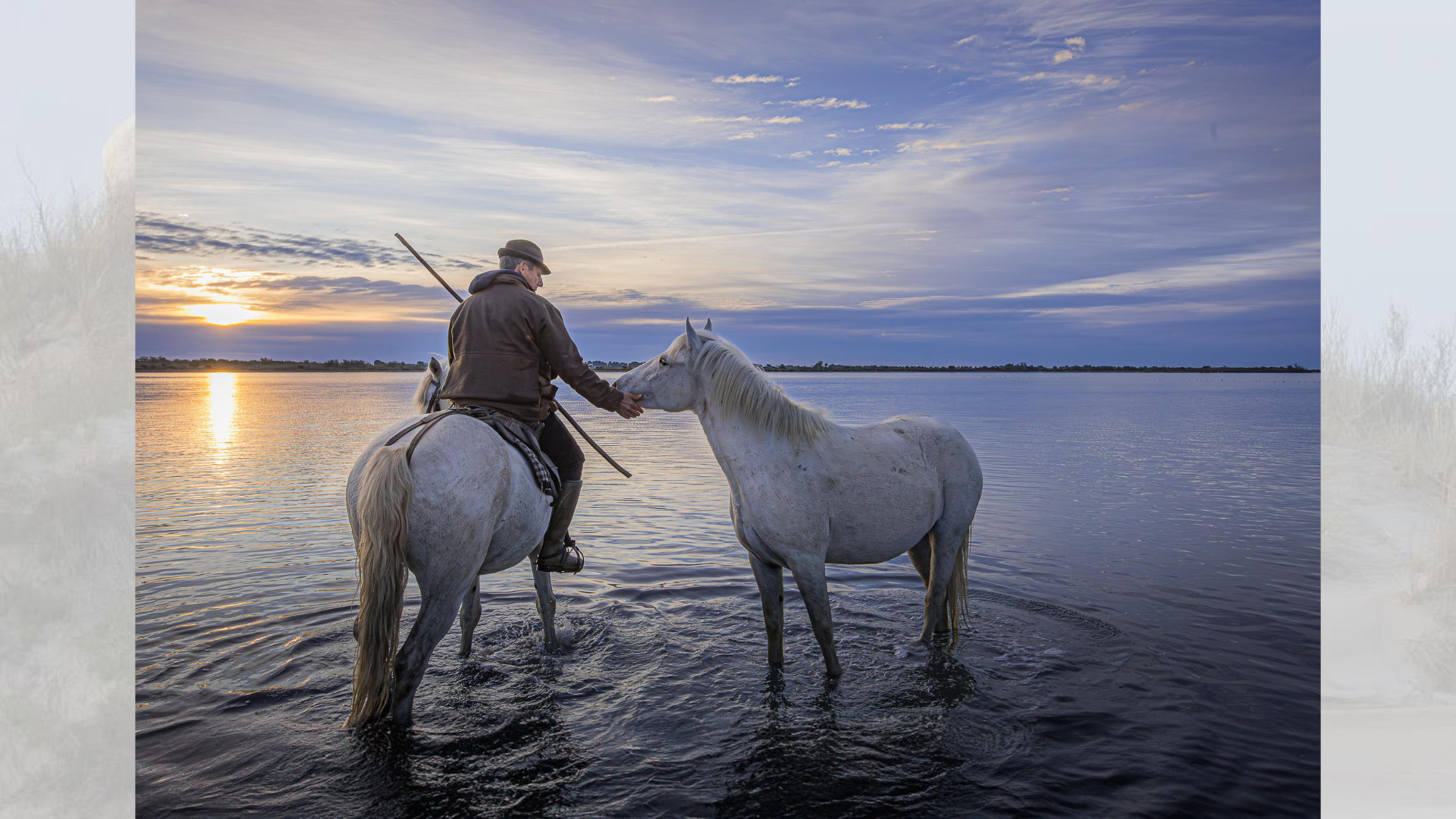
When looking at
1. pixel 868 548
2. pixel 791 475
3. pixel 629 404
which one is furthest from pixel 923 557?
pixel 629 404

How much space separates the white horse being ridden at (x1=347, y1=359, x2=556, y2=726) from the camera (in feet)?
14.4

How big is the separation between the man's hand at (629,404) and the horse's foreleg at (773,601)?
1475 mm

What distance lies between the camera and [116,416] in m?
15.5

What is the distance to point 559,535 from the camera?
6.25 meters

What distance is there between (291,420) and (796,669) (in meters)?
31.2

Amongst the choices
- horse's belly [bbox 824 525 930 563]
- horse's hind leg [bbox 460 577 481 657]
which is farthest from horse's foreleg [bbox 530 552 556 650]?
horse's belly [bbox 824 525 930 563]

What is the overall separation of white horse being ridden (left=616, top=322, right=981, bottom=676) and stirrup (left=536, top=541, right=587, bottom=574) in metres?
1.51

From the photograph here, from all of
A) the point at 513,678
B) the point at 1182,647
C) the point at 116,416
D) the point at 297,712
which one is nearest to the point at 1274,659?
the point at 1182,647

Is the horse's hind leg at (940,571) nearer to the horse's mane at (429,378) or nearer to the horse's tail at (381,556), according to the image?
the horse's tail at (381,556)

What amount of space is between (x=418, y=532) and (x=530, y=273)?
238 cm

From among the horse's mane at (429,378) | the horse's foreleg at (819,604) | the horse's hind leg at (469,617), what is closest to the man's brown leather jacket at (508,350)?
the horse's mane at (429,378)

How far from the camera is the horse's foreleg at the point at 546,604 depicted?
6.33m

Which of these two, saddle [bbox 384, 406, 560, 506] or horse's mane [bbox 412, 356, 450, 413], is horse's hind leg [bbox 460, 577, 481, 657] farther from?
horse's mane [bbox 412, 356, 450, 413]

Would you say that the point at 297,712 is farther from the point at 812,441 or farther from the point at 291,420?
the point at 291,420
